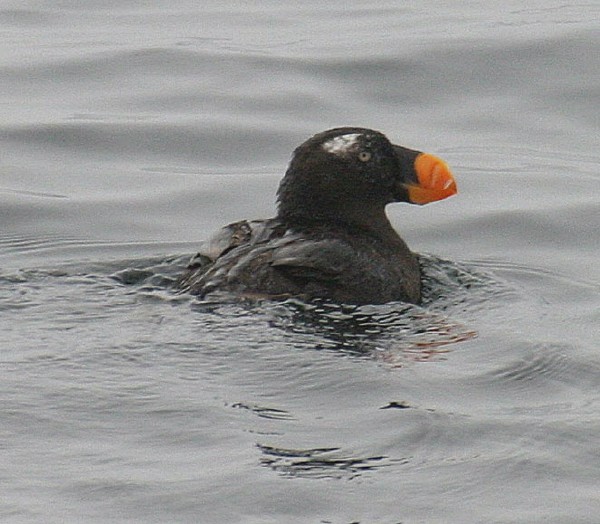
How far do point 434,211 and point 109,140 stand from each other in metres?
2.67

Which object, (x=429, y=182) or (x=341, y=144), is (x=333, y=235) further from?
(x=429, y=182)

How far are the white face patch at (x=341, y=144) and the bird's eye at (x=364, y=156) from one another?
0.06 meters

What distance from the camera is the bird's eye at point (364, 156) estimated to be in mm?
8562

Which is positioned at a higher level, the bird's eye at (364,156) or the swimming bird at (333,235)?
the bird's eye at (364,156)

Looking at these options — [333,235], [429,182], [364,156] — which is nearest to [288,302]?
[333,235]

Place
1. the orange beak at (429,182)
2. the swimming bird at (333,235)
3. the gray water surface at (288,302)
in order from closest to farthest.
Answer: the gray water surface at (288,302)
the swimming bird at (333,235)
the orange beak at (429,182)

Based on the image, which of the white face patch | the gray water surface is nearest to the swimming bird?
the white face patch

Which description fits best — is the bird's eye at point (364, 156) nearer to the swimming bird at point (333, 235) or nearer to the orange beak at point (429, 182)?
the swimming bird at point (333, 235)

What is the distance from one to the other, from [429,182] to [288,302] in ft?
4.27

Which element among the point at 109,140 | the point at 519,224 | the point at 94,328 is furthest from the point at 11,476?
the point at 109,140

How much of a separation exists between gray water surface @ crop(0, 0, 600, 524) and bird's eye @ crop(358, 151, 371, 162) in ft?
2.44

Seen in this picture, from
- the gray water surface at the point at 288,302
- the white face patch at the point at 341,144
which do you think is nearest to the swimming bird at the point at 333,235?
the white face patch at the point at 341,144

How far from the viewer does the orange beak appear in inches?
343

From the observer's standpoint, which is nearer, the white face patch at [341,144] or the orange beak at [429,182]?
the white face patch at [341,144]
